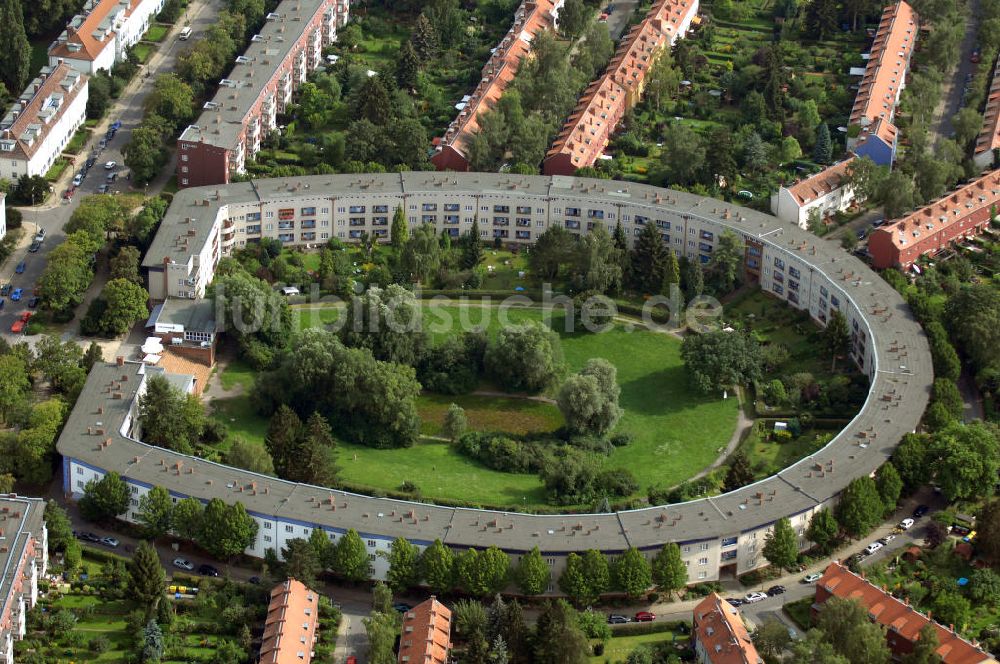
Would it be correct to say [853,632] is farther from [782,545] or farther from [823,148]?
[823,148]

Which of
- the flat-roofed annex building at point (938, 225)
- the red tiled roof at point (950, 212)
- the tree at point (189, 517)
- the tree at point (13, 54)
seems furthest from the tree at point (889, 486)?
the tree at point (13, 54)

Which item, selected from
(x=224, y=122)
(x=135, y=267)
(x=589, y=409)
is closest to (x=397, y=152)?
(x=224, y=122)

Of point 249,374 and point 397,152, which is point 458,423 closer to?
point 249,374

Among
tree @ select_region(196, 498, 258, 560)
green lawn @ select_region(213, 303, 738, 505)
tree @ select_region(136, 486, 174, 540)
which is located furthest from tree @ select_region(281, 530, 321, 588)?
green lawn @ select_region(213, 303, 738, 505)

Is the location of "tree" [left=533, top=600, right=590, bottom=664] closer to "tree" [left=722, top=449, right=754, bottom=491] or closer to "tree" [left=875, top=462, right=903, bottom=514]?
"tree" [left=722, top=449, right=754, bottom=491]

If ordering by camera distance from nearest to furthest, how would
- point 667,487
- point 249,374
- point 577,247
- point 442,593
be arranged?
point 442,593 → point 667,487 → point 249,374 → point 577,247

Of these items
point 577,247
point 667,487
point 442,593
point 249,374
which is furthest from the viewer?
point 577,247

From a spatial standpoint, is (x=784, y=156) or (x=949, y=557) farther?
(x=784, y=156)

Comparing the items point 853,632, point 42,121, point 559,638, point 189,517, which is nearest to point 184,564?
point 189,517

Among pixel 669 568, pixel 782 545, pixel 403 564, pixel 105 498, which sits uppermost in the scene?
pixel 782 545
